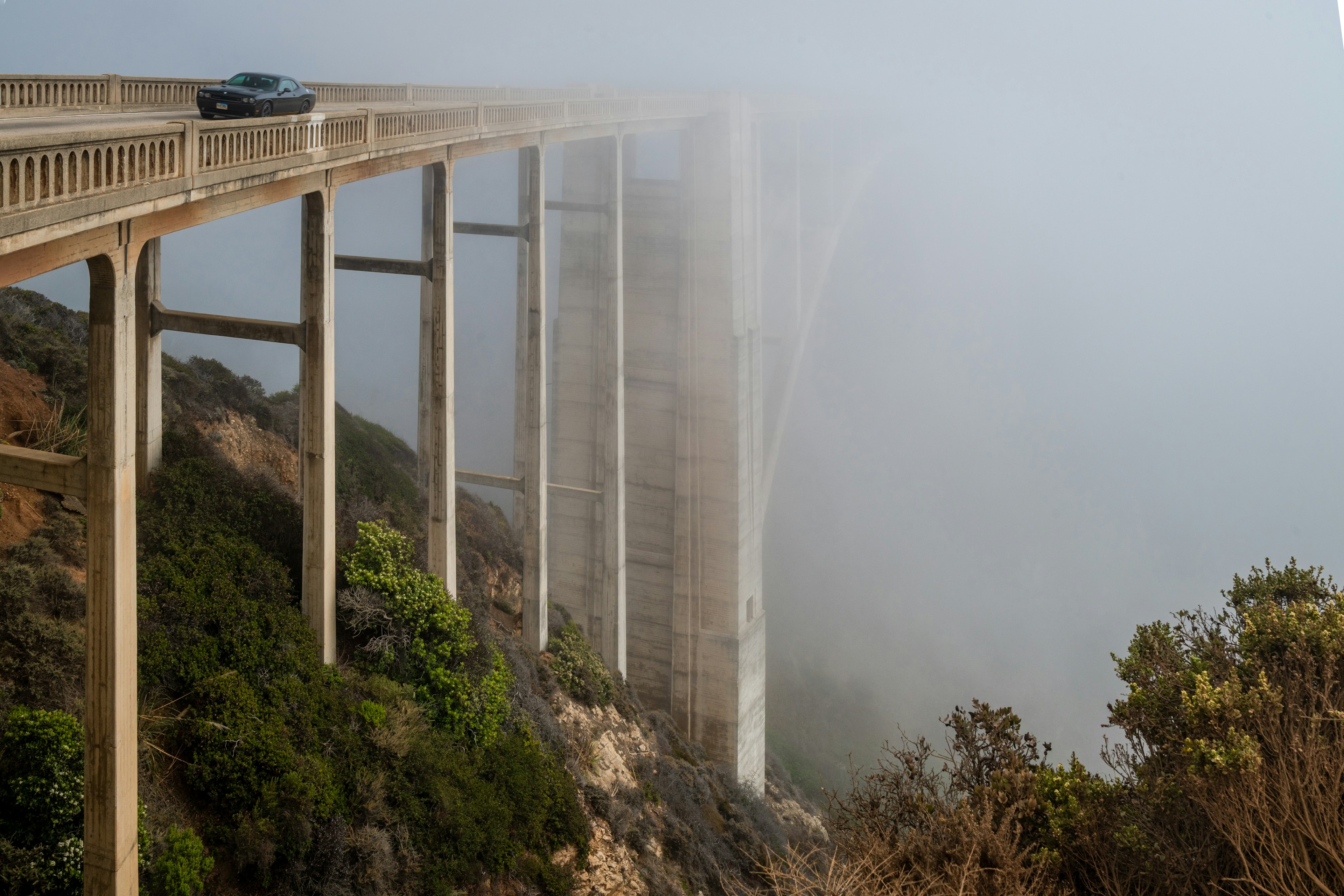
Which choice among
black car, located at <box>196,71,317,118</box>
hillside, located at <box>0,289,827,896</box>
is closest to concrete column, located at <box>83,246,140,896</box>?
hillside, located at <box>0,289,827,896</box>

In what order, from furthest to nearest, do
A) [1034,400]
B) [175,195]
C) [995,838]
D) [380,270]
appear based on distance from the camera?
[1034,400], [380,270], [995,838], [175,195]

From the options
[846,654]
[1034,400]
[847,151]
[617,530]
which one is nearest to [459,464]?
[846,654]

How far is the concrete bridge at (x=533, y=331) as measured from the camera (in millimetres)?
7707

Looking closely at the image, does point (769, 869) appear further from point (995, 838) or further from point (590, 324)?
point (590, 324)

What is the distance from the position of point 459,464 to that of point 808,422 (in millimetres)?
26509

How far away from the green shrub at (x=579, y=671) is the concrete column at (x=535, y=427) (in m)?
0.45

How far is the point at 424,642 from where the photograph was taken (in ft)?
43.8

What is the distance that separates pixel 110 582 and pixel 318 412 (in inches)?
154

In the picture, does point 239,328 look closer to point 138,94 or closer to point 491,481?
point 138,94

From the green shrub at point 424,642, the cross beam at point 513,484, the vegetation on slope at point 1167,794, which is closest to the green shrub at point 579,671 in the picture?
the cross beam at point 513,484

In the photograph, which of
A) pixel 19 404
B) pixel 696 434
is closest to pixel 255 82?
pixel 19 404

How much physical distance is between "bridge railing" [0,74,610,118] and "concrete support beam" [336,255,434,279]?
10.0 ft

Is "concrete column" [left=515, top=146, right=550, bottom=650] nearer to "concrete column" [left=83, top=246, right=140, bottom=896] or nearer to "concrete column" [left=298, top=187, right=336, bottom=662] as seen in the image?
"concrete column" [left=298, top=187, right=336, bottom=662]

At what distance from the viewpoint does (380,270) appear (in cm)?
1490
